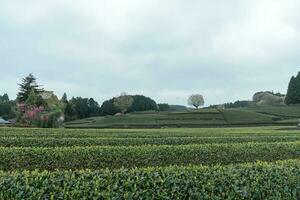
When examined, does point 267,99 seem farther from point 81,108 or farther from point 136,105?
point 81,108

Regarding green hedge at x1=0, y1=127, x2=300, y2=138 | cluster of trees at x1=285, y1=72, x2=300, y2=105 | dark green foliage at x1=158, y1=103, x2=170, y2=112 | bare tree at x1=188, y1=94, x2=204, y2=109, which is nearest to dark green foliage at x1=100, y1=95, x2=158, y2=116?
dark green foliage at x1=158, y1=103, x2=170, y2=112

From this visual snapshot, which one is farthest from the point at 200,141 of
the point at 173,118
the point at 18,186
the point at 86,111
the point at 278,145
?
the point at 86,111

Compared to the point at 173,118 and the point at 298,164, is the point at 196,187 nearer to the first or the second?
the point at 298,164

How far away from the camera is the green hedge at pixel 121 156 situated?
12734 mm

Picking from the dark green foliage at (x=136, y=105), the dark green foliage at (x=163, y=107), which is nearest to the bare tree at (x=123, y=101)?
the dark green foliage at (x=136, y=105)

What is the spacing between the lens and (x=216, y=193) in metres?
6.06

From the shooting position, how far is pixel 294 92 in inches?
4771

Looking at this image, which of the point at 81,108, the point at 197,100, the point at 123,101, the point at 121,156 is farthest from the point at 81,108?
the point at 121,156

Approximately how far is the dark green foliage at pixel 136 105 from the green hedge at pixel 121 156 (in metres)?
109

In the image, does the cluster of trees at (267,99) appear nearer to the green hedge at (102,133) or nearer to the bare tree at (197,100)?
the bare tree at (197,100)

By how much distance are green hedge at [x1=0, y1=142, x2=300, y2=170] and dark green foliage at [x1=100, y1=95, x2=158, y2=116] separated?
358 feet

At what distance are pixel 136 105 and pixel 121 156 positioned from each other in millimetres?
124566

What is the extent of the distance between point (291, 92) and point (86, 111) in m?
69.3

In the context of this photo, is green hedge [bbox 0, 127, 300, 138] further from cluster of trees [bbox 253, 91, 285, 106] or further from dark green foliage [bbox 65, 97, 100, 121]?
cluster of trees [bbox 253, 91, 285, 106]
